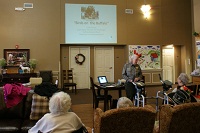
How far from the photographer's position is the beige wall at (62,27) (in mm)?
8141

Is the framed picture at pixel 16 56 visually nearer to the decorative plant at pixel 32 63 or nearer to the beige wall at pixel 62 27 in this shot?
the beige wall at pixel 62 27

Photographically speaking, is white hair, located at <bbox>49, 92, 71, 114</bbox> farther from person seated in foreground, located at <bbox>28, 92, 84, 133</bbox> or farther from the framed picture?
the framed picture

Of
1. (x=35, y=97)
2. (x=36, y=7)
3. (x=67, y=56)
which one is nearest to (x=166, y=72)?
(x=67, y=56)

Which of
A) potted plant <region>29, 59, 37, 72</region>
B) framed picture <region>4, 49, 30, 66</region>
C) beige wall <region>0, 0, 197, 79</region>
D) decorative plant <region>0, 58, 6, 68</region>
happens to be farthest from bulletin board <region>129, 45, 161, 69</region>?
decorative plant <region>0, 58, 6, 68</region>

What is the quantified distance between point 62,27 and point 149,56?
409 cm

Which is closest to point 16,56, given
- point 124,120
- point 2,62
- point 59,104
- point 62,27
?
point 2,62

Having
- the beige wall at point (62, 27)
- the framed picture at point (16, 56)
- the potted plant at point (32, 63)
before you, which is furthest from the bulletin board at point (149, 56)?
the framed picture at point (16, 56)

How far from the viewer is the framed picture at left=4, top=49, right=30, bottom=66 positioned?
8.09 metres

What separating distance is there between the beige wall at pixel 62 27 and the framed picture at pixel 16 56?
0.17m

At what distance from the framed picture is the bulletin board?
4.69 meters

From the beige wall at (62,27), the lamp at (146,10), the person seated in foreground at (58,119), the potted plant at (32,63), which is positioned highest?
the lamp at (146,10)

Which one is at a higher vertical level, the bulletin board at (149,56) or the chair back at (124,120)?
the bulletin board at (149,56)

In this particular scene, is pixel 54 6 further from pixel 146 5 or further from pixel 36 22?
pixel 146 5

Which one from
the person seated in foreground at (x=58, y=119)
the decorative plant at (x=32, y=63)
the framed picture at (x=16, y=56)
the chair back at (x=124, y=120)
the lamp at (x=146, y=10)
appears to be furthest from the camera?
the lamp at (x=146, y=10)
